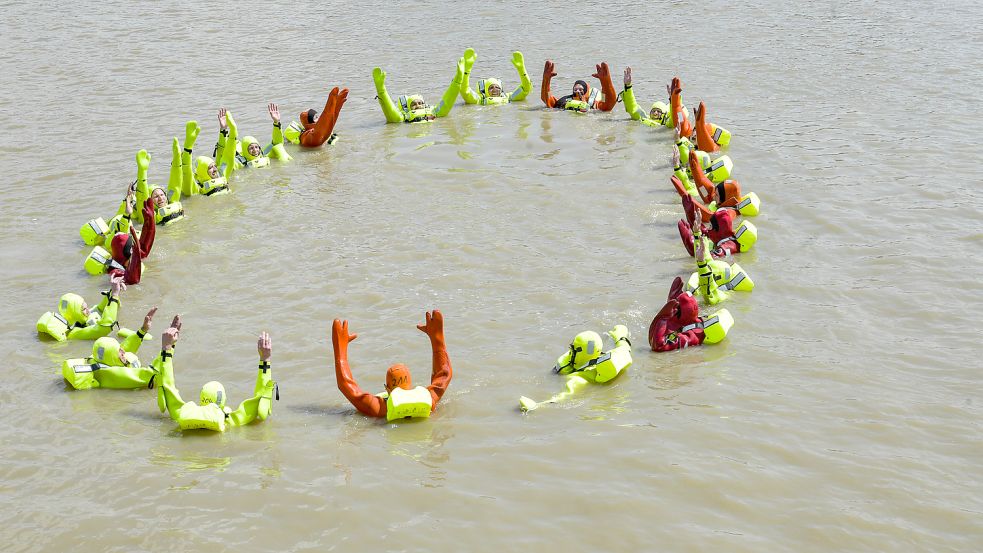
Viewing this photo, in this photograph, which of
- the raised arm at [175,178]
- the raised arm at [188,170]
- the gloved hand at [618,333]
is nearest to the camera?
the gloved hand at [618,333]

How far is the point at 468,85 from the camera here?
71.8 ft

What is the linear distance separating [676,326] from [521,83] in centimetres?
1137

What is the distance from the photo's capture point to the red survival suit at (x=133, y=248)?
561 inches

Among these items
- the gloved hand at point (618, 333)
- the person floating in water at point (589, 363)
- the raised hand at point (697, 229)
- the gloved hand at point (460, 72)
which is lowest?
the person floating in water at point (589, 363)

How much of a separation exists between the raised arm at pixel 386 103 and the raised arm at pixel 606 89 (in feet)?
13.6

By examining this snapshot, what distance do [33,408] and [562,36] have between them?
59.9 ft

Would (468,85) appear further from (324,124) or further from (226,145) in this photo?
(226,145)

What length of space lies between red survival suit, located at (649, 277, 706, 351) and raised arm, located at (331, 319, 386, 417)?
3404mm

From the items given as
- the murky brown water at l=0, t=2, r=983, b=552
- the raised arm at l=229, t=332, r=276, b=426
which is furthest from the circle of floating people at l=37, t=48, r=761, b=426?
the murky brown water at l=0, t=2, r=983, b=552

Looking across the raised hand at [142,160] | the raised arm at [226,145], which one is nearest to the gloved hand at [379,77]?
the raised arm at [226,145]

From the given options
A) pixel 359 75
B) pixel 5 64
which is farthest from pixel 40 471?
pixel 5 64

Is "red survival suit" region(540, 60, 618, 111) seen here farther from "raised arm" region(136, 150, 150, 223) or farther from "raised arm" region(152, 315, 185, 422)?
"raised arm" region(152, 315, 185, 422)

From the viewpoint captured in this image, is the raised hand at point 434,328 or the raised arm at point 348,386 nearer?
the raised arm at point 348,386

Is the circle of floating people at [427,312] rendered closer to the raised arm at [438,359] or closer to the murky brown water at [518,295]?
the raised arm at [438,359]
